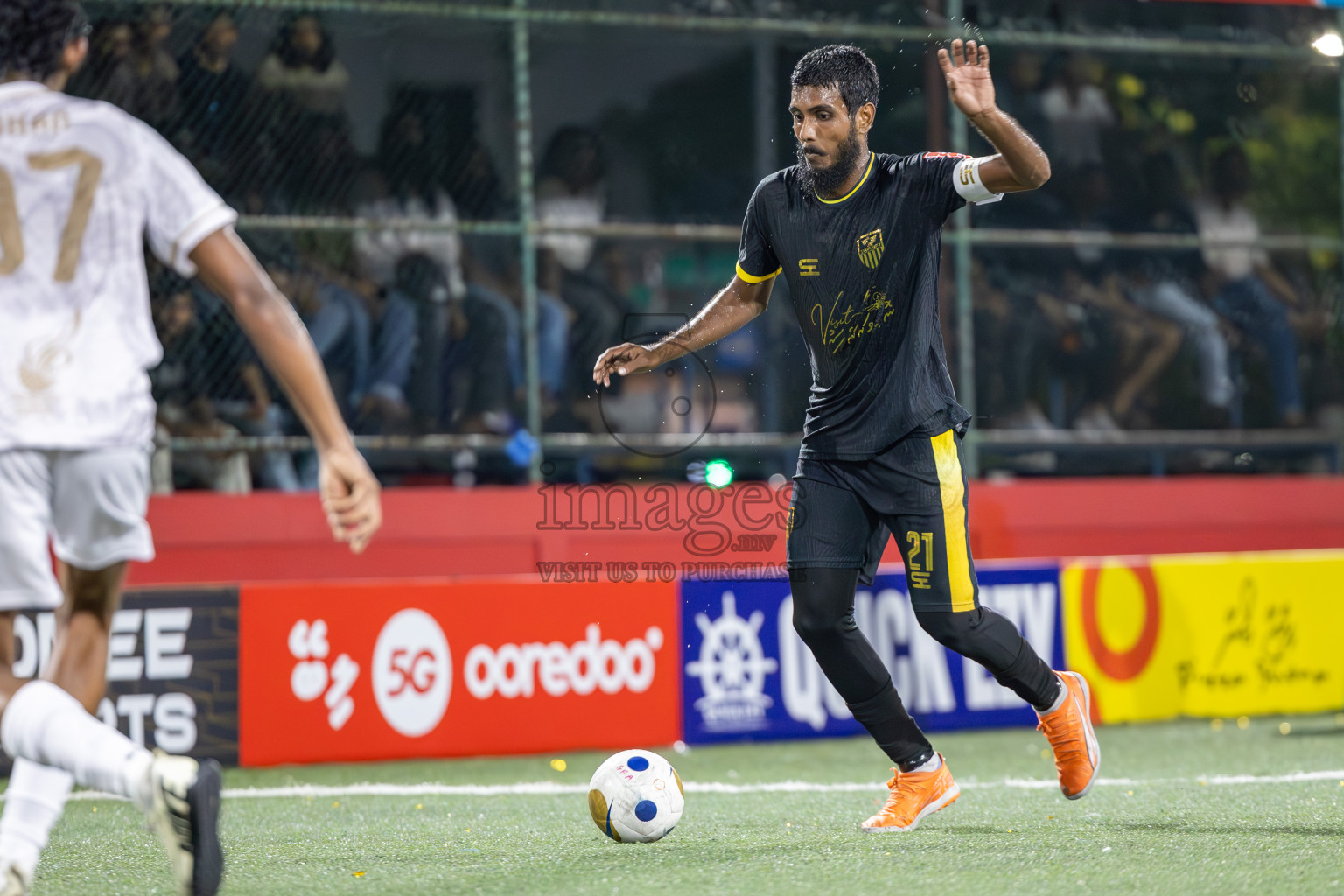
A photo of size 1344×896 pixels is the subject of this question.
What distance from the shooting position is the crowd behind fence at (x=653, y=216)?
995 cm

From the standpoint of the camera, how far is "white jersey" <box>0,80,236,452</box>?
3066mm

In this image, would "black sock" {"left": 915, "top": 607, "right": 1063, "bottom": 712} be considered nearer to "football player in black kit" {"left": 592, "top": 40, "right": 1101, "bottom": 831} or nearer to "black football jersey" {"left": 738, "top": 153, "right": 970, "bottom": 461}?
"football player in black kit" {"left": 592, "top": 40, "right": 1101, "bottom": 831}

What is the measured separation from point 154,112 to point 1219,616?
7.02 meters

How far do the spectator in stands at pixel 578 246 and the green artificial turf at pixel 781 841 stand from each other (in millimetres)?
4210

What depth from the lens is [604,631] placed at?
26.7 feet

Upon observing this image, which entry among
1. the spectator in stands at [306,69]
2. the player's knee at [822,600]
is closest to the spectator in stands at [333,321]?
the spectator in stands at [306,69]

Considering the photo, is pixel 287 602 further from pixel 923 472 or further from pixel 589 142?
pixel 589 142

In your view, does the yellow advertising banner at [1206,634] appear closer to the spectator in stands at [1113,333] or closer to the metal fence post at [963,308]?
the metal fence post at [963,308]

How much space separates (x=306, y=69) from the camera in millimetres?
10219

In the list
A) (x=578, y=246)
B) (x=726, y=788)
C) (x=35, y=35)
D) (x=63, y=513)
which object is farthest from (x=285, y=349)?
(x=578, y=246)

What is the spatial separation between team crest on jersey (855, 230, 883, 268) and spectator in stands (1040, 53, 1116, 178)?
767 cm

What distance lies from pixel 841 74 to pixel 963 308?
692cm

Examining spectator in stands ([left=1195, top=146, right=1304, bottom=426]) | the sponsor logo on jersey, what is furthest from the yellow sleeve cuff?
spectator in stands ([left=1195, top=146, right=1304, bottom=426])

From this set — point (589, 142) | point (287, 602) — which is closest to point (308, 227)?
point (589, 142)
